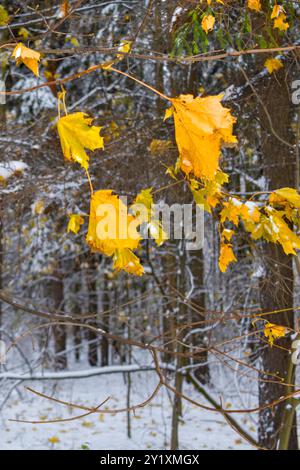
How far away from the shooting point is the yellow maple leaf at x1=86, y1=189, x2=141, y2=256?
1620 mm

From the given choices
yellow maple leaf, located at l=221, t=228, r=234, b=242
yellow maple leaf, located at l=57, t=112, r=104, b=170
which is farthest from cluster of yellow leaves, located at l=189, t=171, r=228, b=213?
yellow maple leaf, located at l=57, t=112, r=104, b=170

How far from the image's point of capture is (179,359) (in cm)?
671

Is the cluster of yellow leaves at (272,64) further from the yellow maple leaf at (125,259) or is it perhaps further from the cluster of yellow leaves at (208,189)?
the yellow maple leaf at (125,259)

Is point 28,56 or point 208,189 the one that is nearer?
point 28,56

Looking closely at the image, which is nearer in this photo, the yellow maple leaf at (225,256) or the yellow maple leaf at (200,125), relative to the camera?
the yellow maple leaf at (200,125)

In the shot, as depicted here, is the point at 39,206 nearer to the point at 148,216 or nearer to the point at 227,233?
the point at 227,233

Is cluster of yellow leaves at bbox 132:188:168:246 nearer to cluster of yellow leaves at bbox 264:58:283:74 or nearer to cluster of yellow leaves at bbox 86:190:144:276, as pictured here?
cluster of yellow leaves at bbox 86:190:144:276

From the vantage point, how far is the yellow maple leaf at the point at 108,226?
1.62 meters

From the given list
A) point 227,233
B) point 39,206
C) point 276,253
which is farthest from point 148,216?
point 39,206

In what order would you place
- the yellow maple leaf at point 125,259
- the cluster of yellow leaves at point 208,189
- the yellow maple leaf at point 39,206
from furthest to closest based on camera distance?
the yellow maple leaf at point 39,206 → the cluster of yellow leaves at point 208,189 → the yellow maple leaf at point 125,259

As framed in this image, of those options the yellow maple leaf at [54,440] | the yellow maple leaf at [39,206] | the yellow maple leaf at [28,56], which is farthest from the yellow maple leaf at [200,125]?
the yellow maple leaf at [54,440]

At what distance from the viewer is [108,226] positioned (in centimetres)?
165

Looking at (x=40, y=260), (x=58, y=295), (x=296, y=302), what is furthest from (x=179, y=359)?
(x=58, y=295)

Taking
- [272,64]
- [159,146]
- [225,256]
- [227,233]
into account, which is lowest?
[225,256]
